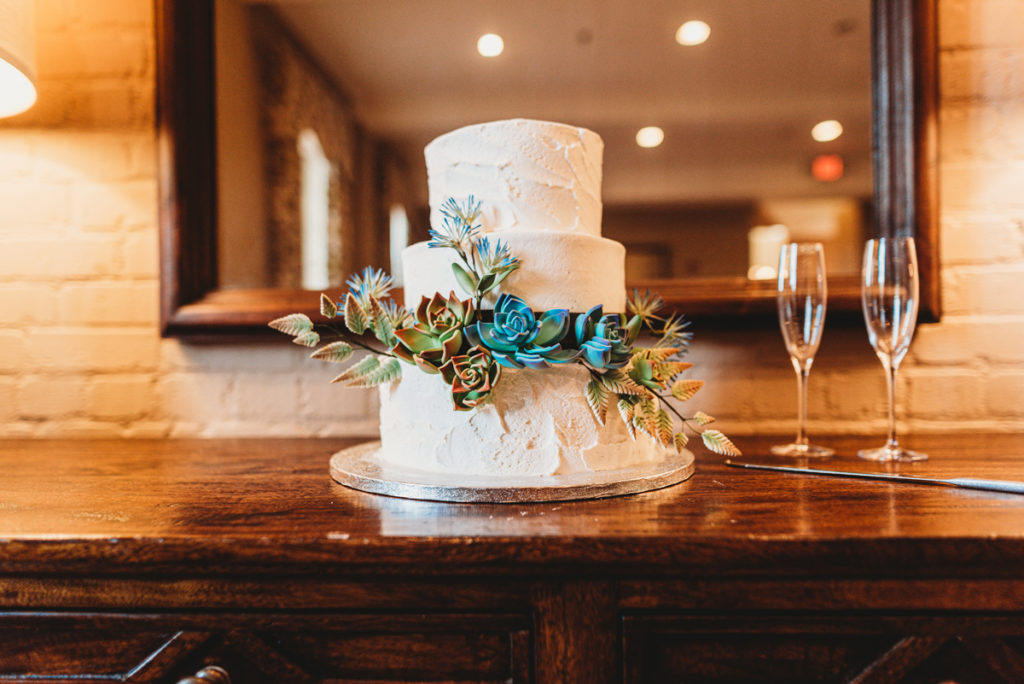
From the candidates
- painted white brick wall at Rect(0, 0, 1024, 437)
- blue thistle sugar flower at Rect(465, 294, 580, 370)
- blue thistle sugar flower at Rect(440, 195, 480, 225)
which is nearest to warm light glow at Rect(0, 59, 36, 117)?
painted white brick wall at Rect(0, 0, 1024, 437)

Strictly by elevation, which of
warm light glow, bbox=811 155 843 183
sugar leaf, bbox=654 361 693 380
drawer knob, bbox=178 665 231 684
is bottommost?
drawer knob, bbox=178 665 231 684

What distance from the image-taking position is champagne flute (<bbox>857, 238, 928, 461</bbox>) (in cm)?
81

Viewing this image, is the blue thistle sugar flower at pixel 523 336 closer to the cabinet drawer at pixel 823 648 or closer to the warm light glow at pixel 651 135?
the cabinet drawer at pixel 823 648

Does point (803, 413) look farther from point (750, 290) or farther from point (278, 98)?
point (278, 98)

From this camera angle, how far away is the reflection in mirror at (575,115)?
39.6 inches

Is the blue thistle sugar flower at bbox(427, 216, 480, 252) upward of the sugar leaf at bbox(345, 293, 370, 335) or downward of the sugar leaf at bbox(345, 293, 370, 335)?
upward

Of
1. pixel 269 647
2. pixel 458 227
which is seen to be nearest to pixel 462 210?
pixel 458 227

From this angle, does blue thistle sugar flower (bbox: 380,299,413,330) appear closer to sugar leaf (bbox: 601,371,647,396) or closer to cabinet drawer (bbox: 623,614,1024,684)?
sugar leaf (bbox: 601,371,647,396)

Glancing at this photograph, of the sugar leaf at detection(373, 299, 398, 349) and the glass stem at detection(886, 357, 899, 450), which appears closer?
the sugar leaf at detection(373, 299, 398, 349)

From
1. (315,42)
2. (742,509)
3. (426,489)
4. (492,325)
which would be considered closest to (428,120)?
(315,42)

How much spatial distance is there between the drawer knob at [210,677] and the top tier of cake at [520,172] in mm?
502

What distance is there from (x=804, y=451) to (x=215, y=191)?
1059 mm

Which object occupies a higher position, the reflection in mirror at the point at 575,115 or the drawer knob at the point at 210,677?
the reflection in mirror at the point at 575,115

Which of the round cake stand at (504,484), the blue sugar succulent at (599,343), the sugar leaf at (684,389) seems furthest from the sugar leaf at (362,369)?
the sugar leaf at (684,389)
